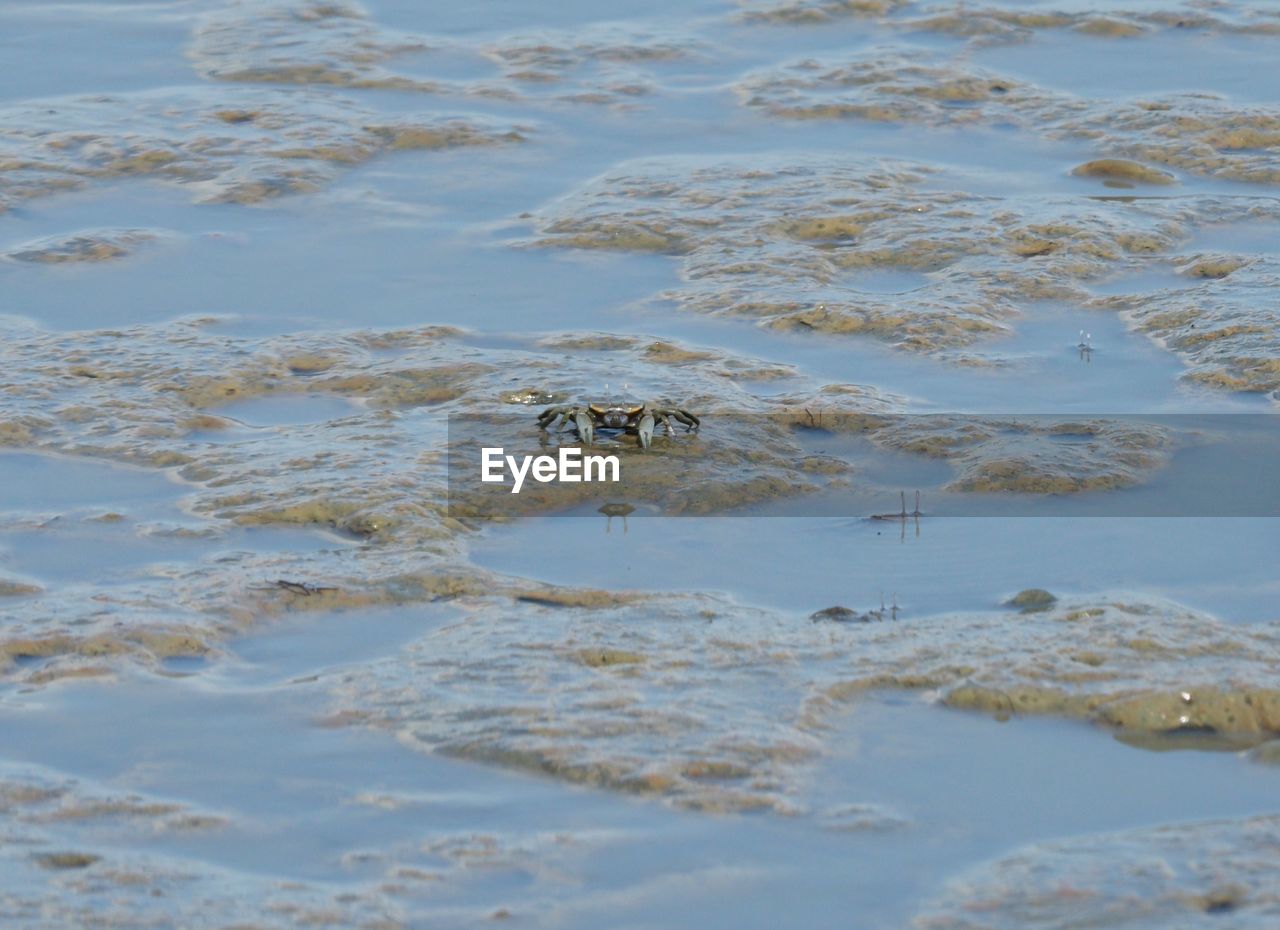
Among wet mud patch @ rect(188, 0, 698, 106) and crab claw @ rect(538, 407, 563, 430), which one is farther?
wet mud patch @ rect(188, 0, 698, 106)

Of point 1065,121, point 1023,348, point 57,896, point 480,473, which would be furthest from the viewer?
point 1065,121

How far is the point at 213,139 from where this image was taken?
9008 millimetres

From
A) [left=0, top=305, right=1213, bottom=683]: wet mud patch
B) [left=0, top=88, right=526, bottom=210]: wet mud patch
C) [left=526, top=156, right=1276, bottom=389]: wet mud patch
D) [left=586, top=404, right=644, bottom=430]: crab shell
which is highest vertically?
[left=0, top=88, right=526, bottom=210]: wet mud patch

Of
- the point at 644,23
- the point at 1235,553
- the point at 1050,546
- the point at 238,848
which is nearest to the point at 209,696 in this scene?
the point at 238,848

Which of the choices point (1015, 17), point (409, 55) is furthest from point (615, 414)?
point (1015, 17)

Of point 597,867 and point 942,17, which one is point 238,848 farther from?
point 942,17

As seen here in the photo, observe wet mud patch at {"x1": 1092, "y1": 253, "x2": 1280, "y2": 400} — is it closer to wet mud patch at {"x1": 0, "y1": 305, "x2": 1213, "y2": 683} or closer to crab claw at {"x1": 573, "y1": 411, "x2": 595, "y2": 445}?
wet mud patch at {"x1": 0, "y1": 305, "x2": 1213, "y2": 683}

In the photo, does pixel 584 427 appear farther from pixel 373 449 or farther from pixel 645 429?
pixel 373 449

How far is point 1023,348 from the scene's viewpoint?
22.8ft

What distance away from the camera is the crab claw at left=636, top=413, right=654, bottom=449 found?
593 cm

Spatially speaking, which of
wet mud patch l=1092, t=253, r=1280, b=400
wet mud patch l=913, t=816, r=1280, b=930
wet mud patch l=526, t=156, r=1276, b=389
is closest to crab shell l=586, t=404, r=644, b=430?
wet mud patch l=526, t=156, r=1276, b=389

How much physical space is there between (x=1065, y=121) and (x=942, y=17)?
1.93 metres

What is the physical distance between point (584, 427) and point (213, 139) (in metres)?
3.91

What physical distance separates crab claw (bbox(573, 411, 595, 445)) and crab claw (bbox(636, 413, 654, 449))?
156 millimetres
